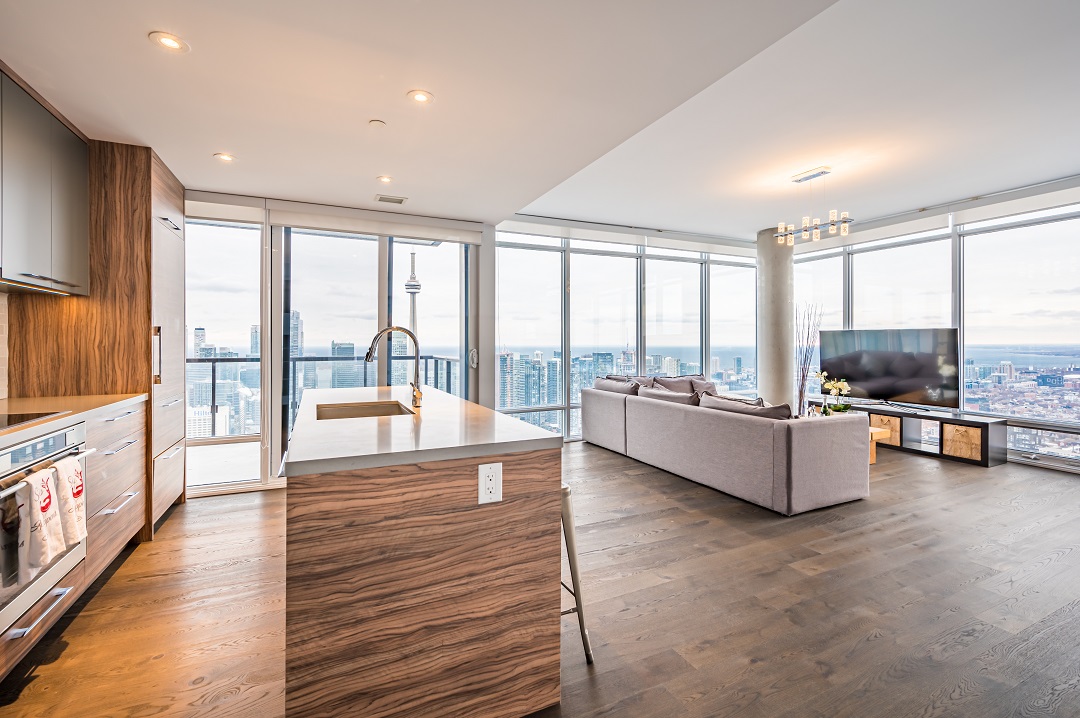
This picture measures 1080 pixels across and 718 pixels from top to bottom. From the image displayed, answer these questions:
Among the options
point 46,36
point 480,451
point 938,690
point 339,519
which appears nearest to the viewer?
point 339,519

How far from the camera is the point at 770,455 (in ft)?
11.7

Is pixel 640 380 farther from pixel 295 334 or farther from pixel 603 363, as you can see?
pixel 295 334

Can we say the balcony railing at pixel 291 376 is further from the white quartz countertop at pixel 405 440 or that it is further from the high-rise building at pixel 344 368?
the white quartz countertop at pixel 405 440

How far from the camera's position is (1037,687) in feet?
5.87

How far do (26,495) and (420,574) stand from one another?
4.81ft

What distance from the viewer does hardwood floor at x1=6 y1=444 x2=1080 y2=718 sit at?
1748 millimetres

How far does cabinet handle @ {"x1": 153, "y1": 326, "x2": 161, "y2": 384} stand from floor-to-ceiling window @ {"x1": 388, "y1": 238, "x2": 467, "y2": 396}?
1812mm

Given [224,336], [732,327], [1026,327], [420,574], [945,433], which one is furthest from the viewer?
[732,327]

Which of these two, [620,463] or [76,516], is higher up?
[76,516]

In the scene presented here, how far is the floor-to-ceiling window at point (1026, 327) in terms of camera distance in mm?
4812

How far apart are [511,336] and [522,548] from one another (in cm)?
442

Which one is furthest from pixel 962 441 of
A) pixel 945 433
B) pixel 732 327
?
pixel 732 327

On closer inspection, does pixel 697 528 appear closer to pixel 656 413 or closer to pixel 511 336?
pixel 656 413

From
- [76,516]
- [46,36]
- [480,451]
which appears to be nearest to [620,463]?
[480,451]
